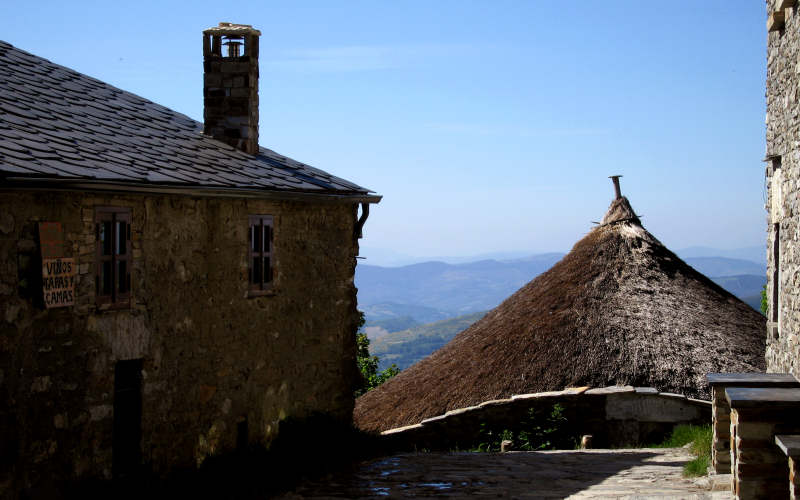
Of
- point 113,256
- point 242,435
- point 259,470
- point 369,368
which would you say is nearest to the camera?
point 113,256

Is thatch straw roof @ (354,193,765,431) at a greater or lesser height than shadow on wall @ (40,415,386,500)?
greater

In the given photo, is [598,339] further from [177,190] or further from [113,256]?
[113,256]

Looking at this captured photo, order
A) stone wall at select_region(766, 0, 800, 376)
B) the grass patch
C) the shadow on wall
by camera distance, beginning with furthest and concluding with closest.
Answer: the grass patch < the shadow on wall < stone wall at select_region(766, 0, 800, 376)

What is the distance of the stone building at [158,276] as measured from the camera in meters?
7.71

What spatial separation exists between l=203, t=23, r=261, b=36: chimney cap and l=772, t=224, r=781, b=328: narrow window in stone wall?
280 inches

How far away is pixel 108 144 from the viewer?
9422 mm

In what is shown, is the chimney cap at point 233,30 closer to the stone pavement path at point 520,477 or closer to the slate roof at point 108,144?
the slate roof at point 108,144

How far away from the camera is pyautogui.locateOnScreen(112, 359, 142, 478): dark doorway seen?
8.80 m

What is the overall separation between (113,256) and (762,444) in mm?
5967

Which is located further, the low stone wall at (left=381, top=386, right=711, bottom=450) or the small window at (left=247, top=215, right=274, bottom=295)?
the low stone wall at (left=381, top=386, right=711, bottom=450)

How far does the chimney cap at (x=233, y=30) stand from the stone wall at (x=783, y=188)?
652 cm

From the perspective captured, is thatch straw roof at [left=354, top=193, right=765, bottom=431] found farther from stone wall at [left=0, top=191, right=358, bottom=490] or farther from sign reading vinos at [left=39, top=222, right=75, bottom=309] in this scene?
sign reading vinos at [left=39, top=222, right=75, bottom=309]

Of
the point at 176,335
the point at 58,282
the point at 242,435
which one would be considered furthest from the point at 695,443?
the point at 58,282

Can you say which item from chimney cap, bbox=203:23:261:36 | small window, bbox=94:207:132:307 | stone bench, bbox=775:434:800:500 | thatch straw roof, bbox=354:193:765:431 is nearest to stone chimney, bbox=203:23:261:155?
chimney cap, bbox=203:23:261:36
